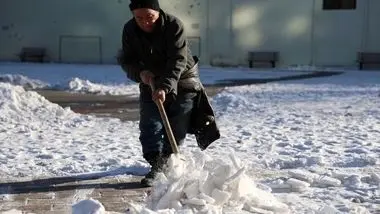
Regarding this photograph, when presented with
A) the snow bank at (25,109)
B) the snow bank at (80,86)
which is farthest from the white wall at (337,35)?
the snow bank at (25,109)

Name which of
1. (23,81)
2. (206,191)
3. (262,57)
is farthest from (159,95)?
(262,57)

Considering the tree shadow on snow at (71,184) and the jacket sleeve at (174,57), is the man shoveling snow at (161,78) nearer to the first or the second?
the jacket sleeve at (174,57)

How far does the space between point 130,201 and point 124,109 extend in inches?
237

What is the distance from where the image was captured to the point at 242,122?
29.7ft

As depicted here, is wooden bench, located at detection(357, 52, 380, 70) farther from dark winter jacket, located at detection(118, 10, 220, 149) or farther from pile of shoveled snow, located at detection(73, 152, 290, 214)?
pile of shoveled snow, located at detection(73, 152, 290, 214)

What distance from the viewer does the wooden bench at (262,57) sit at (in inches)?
809

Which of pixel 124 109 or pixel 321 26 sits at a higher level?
pixel 321 26

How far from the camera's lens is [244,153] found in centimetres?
679

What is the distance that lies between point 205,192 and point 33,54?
18.4m

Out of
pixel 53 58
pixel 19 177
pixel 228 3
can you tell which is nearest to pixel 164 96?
pixel 19 177

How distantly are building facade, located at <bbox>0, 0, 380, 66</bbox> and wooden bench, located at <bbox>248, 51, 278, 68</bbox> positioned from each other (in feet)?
0.67

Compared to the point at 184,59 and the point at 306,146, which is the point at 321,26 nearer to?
the point at 306,146

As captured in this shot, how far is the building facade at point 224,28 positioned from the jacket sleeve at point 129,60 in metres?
15.7

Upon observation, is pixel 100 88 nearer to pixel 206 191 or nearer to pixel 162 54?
pixel 162 54
